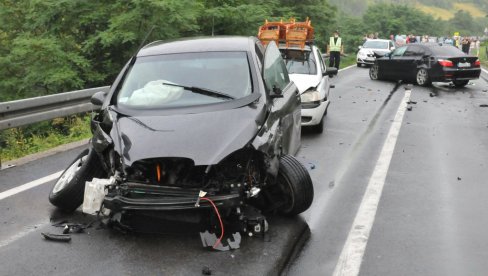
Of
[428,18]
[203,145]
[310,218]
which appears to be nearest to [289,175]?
[310,218]

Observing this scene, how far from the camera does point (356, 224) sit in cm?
532

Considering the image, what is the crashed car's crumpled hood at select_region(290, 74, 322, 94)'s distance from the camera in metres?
9.97

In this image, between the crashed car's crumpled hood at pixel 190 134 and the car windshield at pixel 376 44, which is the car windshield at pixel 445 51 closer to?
the car windshield at pixel 376 44

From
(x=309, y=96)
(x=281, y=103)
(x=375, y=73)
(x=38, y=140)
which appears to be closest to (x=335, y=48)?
(x=375, y=73)

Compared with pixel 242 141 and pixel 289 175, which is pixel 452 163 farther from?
pixel 242 141

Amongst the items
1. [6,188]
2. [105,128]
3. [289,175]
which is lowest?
[6,188]

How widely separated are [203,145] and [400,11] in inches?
4116

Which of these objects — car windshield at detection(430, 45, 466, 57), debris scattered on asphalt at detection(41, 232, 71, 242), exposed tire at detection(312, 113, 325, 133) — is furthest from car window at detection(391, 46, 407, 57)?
debris scattered on asphalt at detection(41, 232, 71, 242)

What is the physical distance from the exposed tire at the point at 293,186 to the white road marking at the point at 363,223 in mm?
524

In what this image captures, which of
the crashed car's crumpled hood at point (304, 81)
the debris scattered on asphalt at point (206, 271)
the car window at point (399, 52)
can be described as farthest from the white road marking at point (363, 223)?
the car window at point (399, 52)

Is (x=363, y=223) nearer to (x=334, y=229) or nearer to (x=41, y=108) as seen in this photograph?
(x=334, y=229)

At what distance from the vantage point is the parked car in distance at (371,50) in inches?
1179

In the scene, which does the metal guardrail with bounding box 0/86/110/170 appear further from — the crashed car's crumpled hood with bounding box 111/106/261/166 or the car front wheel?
the car front wheel

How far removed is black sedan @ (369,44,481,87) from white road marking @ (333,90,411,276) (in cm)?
1116
